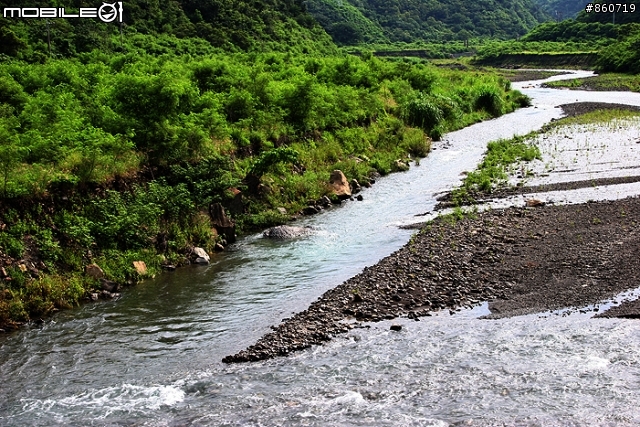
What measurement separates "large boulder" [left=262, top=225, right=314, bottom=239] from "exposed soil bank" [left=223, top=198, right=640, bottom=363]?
4875mm

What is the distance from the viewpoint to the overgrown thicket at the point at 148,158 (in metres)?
21.1

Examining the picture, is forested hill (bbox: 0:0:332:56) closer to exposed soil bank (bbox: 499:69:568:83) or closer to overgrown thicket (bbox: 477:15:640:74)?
exposed soil bank (bbox: 499:69:568:83)

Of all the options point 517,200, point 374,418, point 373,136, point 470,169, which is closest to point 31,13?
point 373,136

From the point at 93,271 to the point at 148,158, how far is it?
7.74 m

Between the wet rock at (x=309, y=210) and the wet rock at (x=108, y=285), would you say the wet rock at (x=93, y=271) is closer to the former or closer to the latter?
the wet rock at (x=108, y=285)

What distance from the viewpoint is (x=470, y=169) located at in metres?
40.0

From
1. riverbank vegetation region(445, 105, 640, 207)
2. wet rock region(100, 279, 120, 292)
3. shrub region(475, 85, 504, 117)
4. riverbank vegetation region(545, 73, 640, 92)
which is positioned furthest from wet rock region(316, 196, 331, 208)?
riverbank vegetation region(545, 73, 640, 92)

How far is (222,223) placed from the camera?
26703 mm

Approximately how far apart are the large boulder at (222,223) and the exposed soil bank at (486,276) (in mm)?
7065

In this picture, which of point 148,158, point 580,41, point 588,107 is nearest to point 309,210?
point 148,158

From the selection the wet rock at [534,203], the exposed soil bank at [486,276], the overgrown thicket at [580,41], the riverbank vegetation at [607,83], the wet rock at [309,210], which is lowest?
the exposed soil bank at [486,276]

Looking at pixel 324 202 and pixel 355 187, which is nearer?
pixel 324 202

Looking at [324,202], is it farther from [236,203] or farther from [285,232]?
[285,232]

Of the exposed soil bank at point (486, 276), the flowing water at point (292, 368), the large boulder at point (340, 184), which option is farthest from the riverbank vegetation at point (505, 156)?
the flowing water at point (292, 368)
